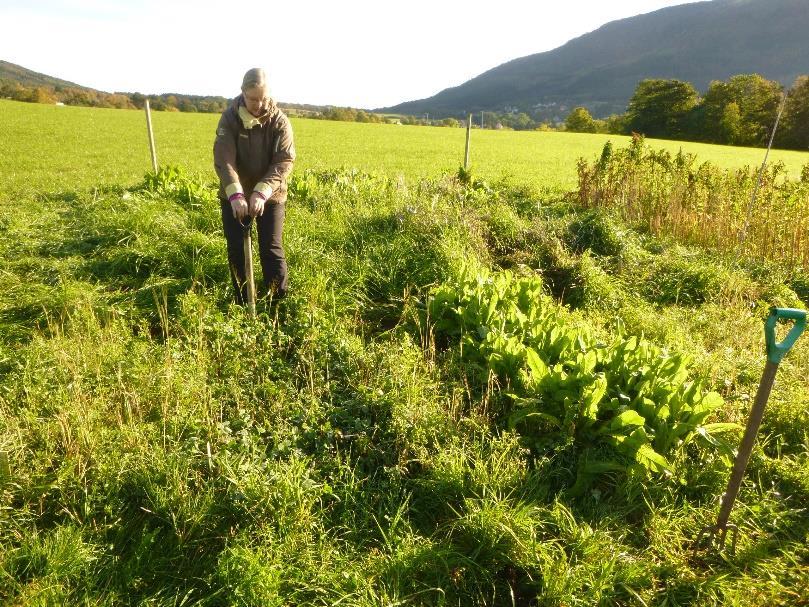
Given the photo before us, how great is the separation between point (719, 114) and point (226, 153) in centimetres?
6523

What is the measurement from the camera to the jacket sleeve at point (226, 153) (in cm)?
395

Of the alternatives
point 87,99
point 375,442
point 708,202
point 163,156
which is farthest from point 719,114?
point 375,442

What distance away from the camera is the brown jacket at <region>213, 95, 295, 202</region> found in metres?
4.00

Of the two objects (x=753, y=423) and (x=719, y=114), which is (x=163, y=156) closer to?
(x=753, y=423)

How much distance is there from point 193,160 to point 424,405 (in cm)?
1363

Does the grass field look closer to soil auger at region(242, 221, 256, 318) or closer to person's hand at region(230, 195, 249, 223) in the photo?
→ soil auger at region(242, 221, 256, 318)

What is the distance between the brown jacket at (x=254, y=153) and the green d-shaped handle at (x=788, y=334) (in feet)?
11.2

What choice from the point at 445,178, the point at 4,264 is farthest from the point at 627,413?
the point at 445,178

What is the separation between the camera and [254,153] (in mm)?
4176

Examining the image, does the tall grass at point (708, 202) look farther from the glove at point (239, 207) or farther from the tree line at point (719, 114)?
the tree line at point (719, 114)

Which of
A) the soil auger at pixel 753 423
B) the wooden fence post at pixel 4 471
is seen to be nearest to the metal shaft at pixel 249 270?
the wooden fence post at pixel 4 471

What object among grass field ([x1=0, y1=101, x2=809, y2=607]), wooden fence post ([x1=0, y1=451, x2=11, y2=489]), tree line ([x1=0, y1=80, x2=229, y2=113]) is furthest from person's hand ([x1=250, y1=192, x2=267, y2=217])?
tree line ([x1=0, y1=80, x2=229, y2=113])

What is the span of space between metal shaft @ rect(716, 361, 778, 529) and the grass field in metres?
0.27

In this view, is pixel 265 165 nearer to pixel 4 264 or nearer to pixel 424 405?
pixel 424 405
